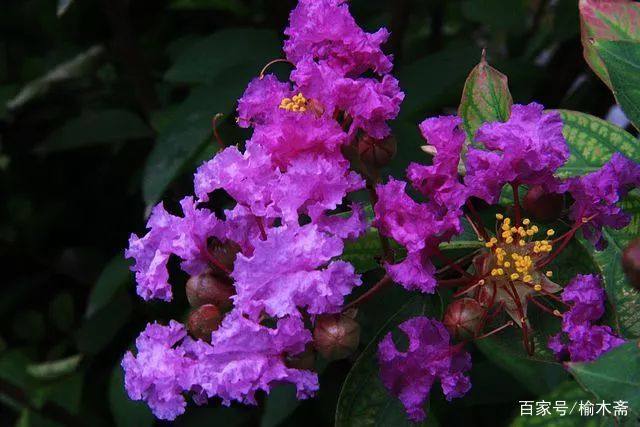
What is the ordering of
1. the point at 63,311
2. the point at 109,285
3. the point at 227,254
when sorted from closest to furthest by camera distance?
1. the point at 227,254
2. the point at 109,285
3. the point at 63,311

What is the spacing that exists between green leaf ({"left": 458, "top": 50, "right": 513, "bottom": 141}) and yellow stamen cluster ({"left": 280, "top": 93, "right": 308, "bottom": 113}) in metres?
0.19

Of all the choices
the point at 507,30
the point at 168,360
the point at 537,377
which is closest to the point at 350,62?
the point at 168,360

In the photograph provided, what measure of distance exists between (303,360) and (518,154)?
287 millimetres

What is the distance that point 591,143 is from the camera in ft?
3.34

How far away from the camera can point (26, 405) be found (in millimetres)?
1625

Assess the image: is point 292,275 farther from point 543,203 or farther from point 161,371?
point 543,203

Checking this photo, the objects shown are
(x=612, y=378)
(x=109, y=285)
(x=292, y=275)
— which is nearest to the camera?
(x=612, y=378)

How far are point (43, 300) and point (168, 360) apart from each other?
4.13ft

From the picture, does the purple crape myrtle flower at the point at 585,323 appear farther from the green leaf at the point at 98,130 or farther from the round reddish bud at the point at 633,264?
the green leaf at the point at 98,130

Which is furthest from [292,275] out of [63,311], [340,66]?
[63,311]

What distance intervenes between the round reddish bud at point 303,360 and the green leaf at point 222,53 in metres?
0.74

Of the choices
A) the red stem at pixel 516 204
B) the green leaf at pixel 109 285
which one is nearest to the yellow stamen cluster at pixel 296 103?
the red stem at pixel 516 204

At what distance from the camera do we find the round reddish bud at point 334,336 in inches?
32.6

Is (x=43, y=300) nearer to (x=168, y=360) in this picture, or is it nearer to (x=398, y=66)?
(x=398, y=66)
